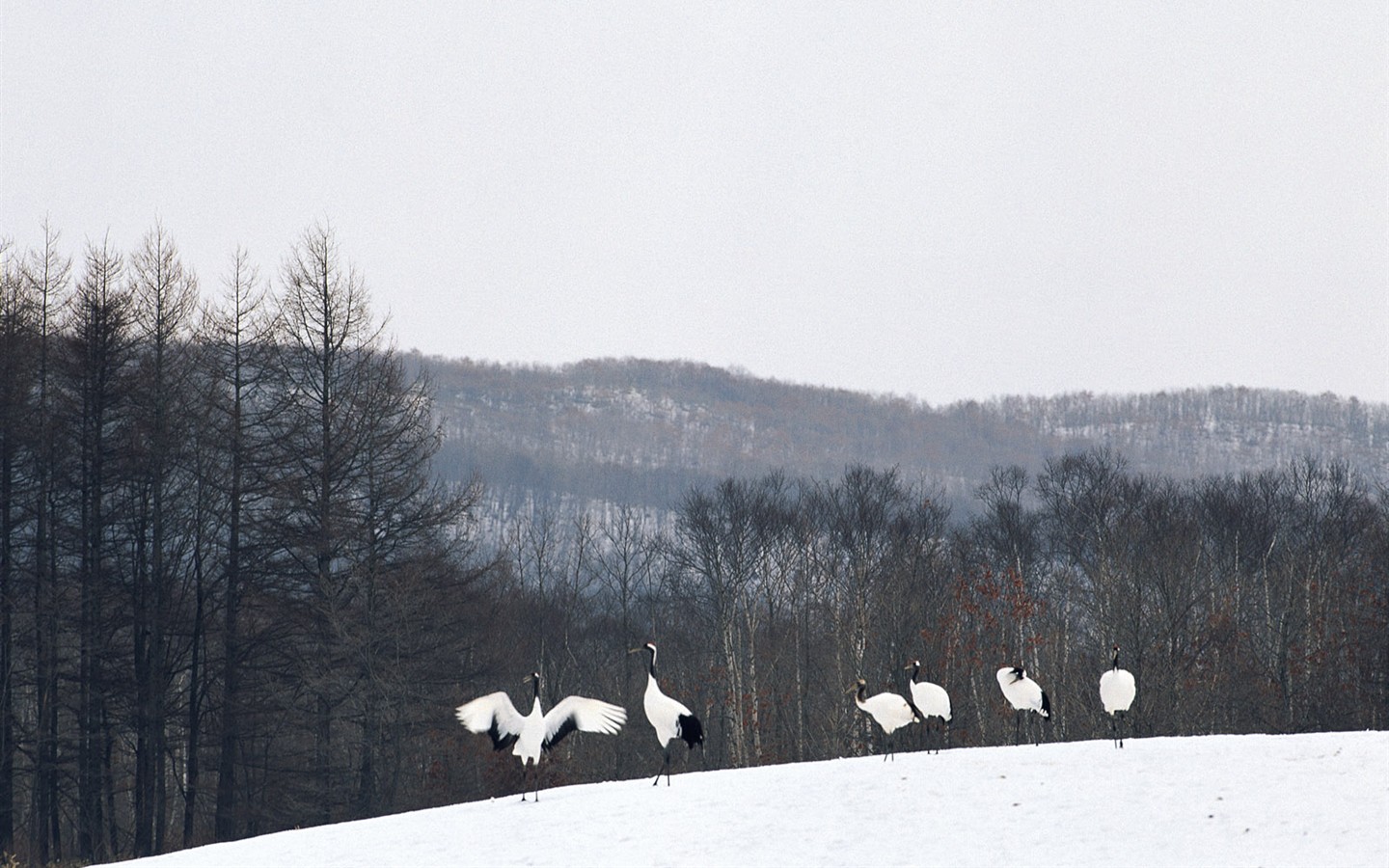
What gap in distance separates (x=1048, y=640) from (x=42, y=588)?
3504cm

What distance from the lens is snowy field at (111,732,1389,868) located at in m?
15.3

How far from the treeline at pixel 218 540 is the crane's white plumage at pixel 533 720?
45.0 ft

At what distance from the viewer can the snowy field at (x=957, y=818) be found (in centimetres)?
1533

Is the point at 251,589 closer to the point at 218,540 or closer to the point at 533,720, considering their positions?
the point at 218,540

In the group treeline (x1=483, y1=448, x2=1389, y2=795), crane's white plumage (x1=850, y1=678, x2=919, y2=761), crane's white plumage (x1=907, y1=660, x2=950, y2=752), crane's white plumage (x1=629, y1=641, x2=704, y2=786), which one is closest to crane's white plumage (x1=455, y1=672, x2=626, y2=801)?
crane's white plumage (x1=629, y1=641, x2=704, y2=786)

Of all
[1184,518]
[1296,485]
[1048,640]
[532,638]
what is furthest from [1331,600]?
[532,638]

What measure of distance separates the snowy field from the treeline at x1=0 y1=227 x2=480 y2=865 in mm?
13356

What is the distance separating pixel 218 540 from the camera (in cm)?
3534

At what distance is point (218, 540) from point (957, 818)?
25.4 meters

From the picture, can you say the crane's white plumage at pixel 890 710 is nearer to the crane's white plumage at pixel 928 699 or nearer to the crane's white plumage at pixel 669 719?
the crane's white plumage at pixel 928 699

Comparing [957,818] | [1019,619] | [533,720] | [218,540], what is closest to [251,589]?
[218,540]

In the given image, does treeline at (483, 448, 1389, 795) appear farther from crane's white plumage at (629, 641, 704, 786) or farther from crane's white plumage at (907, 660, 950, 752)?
crane's white plumage at (629, 641, 704, 786)

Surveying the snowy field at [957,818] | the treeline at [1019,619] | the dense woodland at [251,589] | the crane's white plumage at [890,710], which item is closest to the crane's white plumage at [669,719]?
the snowy field at [957,818]

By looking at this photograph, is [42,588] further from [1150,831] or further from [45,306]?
[1150,831]
